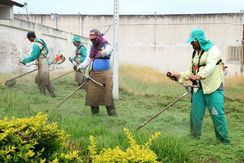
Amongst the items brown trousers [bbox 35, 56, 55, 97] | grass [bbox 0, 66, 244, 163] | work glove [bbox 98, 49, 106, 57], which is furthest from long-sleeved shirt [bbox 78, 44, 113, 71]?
brown trousers [bbox 35, 56, 55, 97]

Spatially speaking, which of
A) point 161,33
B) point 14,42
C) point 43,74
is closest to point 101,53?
point 43,74

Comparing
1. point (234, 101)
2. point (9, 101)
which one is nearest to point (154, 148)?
point (9, 101)

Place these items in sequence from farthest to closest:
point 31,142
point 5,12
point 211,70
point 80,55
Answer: point 80,55 < point 5,12 < point 211,70 < point 31,142

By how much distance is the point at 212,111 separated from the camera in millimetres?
6020

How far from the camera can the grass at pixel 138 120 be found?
5.00 metres

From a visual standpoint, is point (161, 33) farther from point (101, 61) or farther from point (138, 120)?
point (138, 120)

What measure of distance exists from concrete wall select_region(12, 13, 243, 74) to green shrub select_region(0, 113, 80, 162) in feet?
69.6

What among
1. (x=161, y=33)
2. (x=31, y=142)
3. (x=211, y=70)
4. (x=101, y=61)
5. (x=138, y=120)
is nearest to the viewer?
(x=31, y=142)

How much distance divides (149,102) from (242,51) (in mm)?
15010

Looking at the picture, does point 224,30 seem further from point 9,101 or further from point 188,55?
point 9,101

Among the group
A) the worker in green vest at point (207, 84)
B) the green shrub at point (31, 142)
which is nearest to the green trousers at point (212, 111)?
the worker in green vest at point (207, 84)

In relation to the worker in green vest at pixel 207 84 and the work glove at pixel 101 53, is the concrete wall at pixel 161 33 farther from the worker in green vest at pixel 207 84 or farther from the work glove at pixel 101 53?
the worker in green vest at pixel 207 84

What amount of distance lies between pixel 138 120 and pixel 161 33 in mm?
17794

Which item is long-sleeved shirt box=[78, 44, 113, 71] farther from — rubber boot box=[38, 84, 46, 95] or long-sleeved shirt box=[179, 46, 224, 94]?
rubber boot box=[38, 84, 46, 95]
